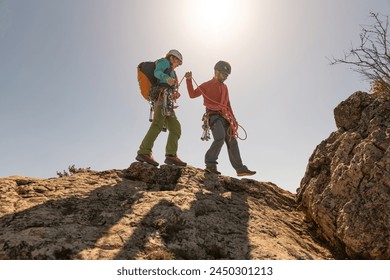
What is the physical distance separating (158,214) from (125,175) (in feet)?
6.78

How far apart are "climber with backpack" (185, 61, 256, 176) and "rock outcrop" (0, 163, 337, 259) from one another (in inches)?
49.1

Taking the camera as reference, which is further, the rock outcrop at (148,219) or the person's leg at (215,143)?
the person's leg at (215,143)

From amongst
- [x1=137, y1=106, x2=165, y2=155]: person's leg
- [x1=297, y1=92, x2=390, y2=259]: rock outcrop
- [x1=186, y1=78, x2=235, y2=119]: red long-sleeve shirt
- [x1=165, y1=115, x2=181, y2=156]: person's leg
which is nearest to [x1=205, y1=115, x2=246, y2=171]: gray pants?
[x1=186, y1=78, x2=235, y2=119]: red long-sleeve shirt

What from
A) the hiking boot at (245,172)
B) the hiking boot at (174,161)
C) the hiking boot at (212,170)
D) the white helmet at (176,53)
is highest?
the white helmet at (176,53)

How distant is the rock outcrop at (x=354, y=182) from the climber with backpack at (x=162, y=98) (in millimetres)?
2838

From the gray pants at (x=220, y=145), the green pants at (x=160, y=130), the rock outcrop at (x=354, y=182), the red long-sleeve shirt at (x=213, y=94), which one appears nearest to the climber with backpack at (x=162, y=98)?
the green pants at (x=160, y=130)

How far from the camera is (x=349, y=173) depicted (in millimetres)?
5324

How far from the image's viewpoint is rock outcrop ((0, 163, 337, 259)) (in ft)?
12.5

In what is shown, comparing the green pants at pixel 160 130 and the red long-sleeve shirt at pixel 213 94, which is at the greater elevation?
the red long-sleeve shirt at pixel 213 94

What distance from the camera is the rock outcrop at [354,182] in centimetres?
458

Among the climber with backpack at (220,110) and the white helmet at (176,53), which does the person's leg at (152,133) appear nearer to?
the climber with backpack at (220,110)

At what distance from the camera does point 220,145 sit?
7.54m

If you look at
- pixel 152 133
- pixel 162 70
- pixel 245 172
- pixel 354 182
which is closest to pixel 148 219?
pixel 152 133

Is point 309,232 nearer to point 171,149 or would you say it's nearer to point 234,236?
point 234,236
